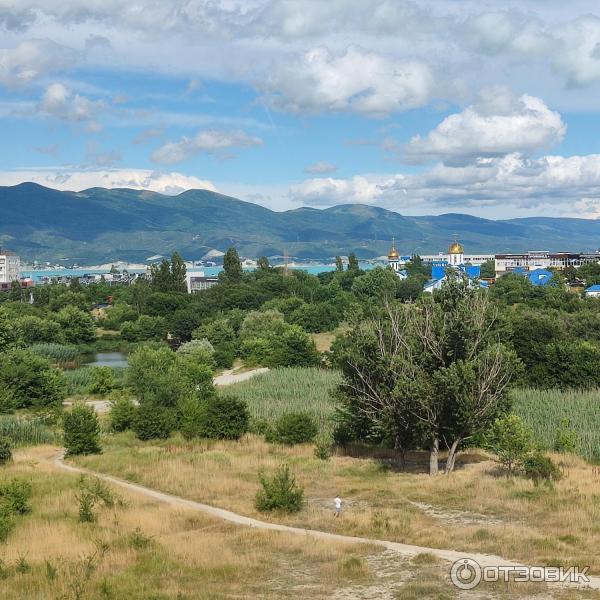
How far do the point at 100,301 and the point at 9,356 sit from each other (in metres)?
98.3

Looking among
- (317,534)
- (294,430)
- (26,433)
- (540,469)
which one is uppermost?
(540,469)

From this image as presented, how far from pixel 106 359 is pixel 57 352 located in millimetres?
7346

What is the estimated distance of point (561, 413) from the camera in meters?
44.9

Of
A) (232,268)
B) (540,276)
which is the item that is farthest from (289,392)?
(540,276)

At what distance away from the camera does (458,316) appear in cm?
3127

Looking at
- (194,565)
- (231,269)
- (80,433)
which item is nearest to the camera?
(194,565)

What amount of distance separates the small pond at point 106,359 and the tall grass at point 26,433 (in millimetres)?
39816

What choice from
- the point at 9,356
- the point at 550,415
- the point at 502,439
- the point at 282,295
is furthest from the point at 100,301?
the point at 502,439

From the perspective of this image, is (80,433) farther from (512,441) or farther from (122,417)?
(512,441)

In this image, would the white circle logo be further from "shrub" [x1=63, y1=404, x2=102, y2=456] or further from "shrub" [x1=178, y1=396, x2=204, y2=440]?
"shrub" [x1=178, y1=396, x2=204, y2=440]

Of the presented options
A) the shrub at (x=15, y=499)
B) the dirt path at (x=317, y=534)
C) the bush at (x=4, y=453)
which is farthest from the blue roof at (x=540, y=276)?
the shrub at (x=15, y=499)

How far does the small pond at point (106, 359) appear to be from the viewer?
87.0m

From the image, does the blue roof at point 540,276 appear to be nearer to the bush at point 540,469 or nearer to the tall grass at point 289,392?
the tall grass at point 289,392

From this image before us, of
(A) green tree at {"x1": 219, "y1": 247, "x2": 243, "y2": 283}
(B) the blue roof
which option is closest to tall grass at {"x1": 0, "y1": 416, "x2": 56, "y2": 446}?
(A) green tree at {"x1": 219, "y1": 247, "x2": 243, "y2": 283}
